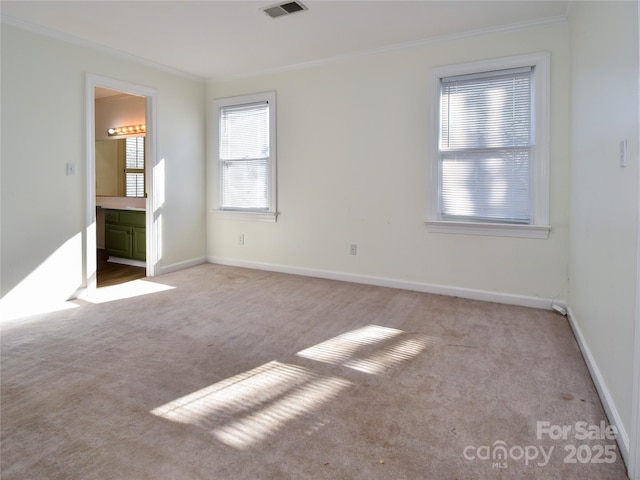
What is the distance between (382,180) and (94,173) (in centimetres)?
303

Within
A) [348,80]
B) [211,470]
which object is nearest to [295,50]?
[348,80]

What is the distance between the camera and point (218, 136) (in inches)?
212

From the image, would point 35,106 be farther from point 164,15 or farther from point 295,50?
point 295,50

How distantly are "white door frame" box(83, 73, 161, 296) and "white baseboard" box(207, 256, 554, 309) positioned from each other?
1.05m

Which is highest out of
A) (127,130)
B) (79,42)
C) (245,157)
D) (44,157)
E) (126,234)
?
(79,42)

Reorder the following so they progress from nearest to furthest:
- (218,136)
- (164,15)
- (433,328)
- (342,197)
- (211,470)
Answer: (211,470), (433,328), (164,15), (342,197), (218,136)

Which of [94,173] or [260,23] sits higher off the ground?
[260,23]

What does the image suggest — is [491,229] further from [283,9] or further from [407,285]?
[283,9]

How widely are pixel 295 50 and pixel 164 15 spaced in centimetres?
140

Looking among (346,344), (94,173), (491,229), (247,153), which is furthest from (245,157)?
(346,344)

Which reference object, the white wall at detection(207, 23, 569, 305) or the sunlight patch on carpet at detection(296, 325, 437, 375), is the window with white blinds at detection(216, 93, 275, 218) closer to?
the white wall at detection(207, 23, 569, 305)

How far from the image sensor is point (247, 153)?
5211 mm

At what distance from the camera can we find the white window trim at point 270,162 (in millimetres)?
4941

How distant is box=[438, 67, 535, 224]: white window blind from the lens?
3588 millimetres
